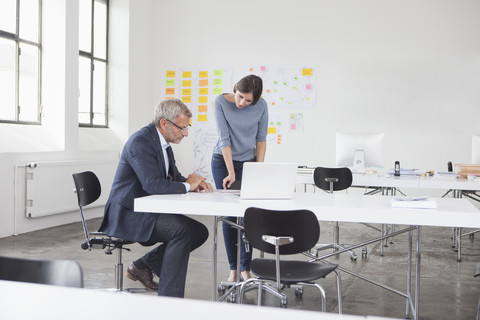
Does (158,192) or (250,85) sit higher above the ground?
(250,85)

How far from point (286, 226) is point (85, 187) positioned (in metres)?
1.49

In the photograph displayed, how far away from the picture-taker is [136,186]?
→ 2979mm

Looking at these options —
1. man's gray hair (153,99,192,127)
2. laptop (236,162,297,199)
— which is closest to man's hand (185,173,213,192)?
man's gray hair (153,99,192,127)

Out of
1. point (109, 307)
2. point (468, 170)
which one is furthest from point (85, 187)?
point (468, 170)

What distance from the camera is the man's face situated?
122 inches

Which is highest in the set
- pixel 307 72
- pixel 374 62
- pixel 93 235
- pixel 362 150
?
pixel 374 62

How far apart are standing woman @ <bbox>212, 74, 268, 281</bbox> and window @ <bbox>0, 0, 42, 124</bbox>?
3.07 metres

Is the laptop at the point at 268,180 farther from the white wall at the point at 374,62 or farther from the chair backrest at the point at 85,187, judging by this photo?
the white wall at the point at 374,62

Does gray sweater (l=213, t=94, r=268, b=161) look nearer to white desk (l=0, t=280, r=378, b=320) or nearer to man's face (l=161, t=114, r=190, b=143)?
man's face (l=161, t=114, r=190, b=143)

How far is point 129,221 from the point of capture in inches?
114

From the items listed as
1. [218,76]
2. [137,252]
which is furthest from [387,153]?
[137,252]

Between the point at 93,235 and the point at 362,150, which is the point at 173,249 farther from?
the point at 362,150

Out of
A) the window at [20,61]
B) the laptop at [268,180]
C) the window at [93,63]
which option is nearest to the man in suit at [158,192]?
the laptop at [268,180]

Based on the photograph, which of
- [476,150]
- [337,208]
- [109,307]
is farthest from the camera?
[476,150]
